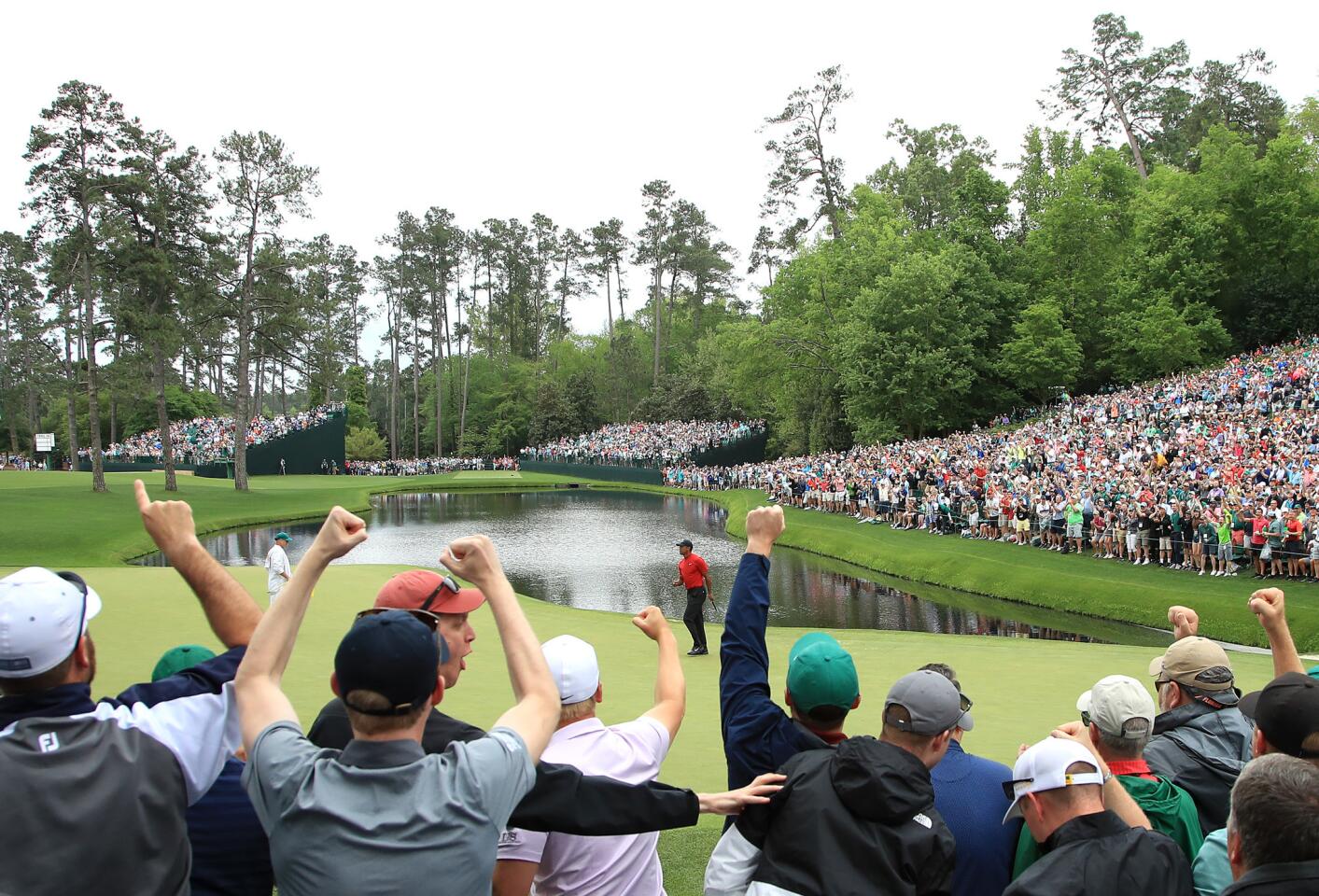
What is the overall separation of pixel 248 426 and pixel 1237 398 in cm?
4986

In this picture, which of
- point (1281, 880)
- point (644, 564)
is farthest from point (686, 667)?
point (644, 564)

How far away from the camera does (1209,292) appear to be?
3941cm

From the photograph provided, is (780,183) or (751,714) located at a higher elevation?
(780,183)

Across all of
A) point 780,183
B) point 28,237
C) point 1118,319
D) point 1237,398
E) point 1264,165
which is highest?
point 780,183

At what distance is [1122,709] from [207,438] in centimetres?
5973

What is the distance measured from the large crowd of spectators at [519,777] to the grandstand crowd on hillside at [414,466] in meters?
61.0

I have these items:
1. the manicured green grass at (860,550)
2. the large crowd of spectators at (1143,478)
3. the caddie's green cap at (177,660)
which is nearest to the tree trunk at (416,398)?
the manicured green grass at (860,550)

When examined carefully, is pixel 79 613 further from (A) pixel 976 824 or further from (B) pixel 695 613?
(B) pixel 695 613

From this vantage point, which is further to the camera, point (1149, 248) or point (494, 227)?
point (494, 227)

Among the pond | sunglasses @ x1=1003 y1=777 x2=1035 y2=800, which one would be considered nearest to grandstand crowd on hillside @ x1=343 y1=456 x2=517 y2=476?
the pond

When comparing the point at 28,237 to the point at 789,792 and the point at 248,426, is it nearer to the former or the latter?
the point at 248,426

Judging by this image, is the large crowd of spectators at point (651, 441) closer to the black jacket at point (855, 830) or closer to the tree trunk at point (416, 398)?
the tree trunk at point (416, 398)

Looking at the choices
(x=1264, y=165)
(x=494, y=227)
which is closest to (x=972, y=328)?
(x=1264, y=165)

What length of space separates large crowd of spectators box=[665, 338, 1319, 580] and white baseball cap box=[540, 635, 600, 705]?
17906 millimetres
